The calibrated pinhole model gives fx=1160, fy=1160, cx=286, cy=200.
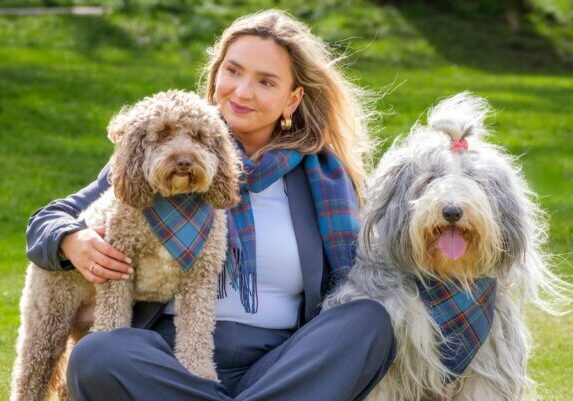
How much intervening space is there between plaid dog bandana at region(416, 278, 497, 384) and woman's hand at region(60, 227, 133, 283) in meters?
0.99

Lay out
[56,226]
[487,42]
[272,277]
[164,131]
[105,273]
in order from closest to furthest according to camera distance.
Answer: [164,131], [105,273], [56,226], [272,277], [487,42]

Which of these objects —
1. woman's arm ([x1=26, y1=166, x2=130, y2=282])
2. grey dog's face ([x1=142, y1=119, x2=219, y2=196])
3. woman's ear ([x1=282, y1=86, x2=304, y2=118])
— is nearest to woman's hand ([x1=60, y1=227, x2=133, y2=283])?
woman's arm ([x1=26, y1=166, x2=130, y2=282])

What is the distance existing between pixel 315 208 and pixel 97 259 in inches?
34.6

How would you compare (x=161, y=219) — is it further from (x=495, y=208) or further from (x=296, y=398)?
(x=495, y=208)

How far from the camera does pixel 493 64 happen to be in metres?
15.3

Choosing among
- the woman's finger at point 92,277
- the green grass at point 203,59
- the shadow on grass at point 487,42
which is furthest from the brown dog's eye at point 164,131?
the shadow on grass at point 487,42

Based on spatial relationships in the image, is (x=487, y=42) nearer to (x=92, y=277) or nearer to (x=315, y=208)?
(x=315, y=208)

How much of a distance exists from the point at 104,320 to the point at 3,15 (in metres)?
12.3

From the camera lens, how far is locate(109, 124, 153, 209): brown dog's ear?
12.1 feet

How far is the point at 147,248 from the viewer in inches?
152

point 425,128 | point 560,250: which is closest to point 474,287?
point 425,128

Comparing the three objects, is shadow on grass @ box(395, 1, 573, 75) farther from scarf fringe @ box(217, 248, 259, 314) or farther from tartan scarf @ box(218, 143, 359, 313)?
scarf fringe @ box(217, 248, 259, 314)

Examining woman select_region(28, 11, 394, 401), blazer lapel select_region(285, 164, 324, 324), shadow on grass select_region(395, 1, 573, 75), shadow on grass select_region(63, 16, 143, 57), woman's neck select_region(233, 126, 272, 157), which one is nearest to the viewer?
woman select_region(28, 11, 394, 401)

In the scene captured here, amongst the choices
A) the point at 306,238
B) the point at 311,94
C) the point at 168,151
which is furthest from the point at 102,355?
the point at 311,94
